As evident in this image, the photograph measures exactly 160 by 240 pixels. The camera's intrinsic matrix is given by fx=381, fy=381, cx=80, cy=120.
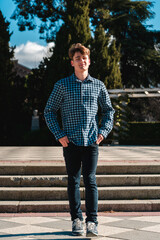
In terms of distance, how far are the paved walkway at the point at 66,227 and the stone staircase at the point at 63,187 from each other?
0.30 m

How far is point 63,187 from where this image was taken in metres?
5.95

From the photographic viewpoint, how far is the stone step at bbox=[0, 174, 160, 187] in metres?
5.97

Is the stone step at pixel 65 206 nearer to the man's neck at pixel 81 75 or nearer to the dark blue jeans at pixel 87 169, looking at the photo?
the dark blue jeans at pixel 87 169

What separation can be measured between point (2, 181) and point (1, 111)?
14849 mm

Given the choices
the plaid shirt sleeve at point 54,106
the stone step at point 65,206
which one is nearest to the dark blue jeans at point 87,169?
the plaid shirt sleeve at point 54,106

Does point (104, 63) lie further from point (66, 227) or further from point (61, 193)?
point (66, 227)

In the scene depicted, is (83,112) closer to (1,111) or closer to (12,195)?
(12,195)

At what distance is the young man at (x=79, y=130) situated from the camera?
382 centimetres

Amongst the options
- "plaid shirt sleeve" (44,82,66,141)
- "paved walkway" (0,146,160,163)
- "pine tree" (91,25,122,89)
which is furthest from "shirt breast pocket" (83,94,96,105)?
"pine tree" (91,25,122,89)

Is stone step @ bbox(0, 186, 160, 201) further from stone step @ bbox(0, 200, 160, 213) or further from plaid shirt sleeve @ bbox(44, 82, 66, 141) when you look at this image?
plaid shirt sleeve @ bbox(44, 82, 66, 141)

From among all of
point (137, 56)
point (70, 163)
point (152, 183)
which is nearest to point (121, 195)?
point (152, 183)

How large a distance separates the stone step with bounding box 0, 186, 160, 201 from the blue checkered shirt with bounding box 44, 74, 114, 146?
1.99 m

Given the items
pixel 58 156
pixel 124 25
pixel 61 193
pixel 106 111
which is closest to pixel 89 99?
pixel 106 111

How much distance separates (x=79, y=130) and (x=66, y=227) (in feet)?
4.05
